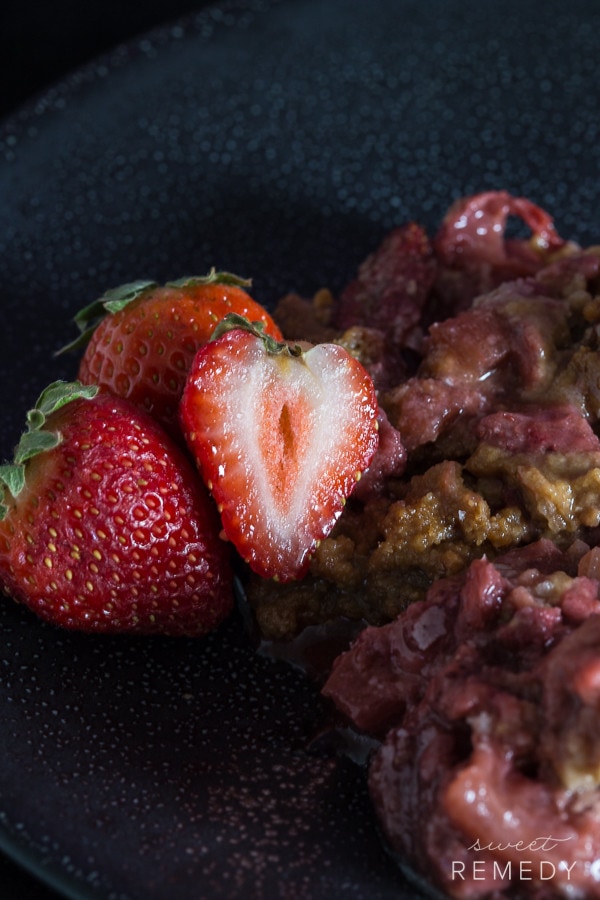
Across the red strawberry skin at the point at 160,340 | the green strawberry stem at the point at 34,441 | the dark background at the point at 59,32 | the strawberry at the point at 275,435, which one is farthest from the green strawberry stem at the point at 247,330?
the dark background at the point at 59,32

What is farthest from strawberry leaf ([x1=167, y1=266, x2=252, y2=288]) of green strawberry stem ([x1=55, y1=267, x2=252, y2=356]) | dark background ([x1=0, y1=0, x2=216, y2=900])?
dark background ([x1=0, y1=0, x2=216, y2=900])

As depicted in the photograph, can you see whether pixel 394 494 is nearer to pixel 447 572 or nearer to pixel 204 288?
pixel 447 572

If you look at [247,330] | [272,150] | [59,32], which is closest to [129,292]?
[247,330]

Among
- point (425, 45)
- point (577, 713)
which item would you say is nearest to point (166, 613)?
point (577, 713)

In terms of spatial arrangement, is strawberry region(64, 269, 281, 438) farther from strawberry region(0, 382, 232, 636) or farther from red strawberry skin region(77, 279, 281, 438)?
strawberry region(0, 382, 232, 636)

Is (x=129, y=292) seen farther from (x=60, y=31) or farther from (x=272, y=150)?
(x=60, y=31)

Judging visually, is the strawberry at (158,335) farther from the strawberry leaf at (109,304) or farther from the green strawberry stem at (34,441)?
the green strawberry stem at (34,441)

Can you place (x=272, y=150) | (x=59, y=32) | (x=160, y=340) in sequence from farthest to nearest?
1. (x=59, y=32)
2. (x=272, y=150)
3. (x=160, y=340)
